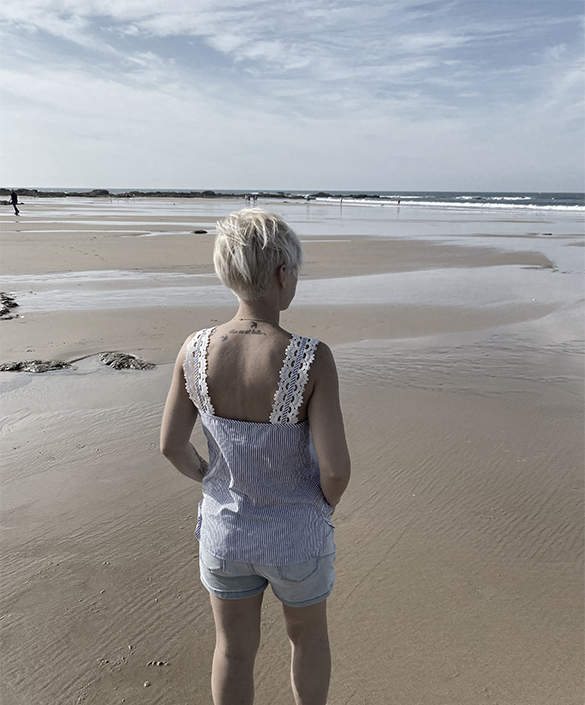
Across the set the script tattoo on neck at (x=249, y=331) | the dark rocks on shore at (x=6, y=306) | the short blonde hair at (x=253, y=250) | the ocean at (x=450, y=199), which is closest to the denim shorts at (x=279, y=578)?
the script tattoo on neck at (x=249, y=331)

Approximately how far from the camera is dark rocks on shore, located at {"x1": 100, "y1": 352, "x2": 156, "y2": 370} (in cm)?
644

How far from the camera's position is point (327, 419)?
5.76 ft

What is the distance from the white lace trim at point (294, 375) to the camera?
1715 mm

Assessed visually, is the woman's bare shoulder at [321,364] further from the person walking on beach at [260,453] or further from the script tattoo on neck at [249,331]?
the script tattoo on neck at [249,331]

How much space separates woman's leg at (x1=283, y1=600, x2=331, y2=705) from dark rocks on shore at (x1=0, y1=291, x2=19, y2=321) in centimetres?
769

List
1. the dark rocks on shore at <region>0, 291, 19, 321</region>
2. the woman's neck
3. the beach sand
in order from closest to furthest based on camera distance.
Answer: the woman's neck, the beach sand, the dark rocks on shore at <region>0, 291, 19, 321</region>

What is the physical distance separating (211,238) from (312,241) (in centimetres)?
390

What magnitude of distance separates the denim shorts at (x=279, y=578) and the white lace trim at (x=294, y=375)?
523 millimetres

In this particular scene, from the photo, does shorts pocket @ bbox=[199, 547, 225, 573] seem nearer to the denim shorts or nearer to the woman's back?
the denim shorts

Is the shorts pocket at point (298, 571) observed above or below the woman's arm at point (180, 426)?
below

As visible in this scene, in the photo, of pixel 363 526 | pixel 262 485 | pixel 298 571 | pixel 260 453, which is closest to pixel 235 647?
pixel 298 571

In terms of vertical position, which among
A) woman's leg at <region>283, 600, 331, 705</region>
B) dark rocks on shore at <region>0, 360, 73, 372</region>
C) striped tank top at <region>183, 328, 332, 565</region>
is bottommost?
dark rocks on shore at <region>0, 360, 73, 372</region>

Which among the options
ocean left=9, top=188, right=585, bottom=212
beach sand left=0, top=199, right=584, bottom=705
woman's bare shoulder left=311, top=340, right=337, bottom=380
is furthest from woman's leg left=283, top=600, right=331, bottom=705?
ocean left=9, top=188, right=585, bottom=212

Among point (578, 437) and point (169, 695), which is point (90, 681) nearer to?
point (169, 695)
